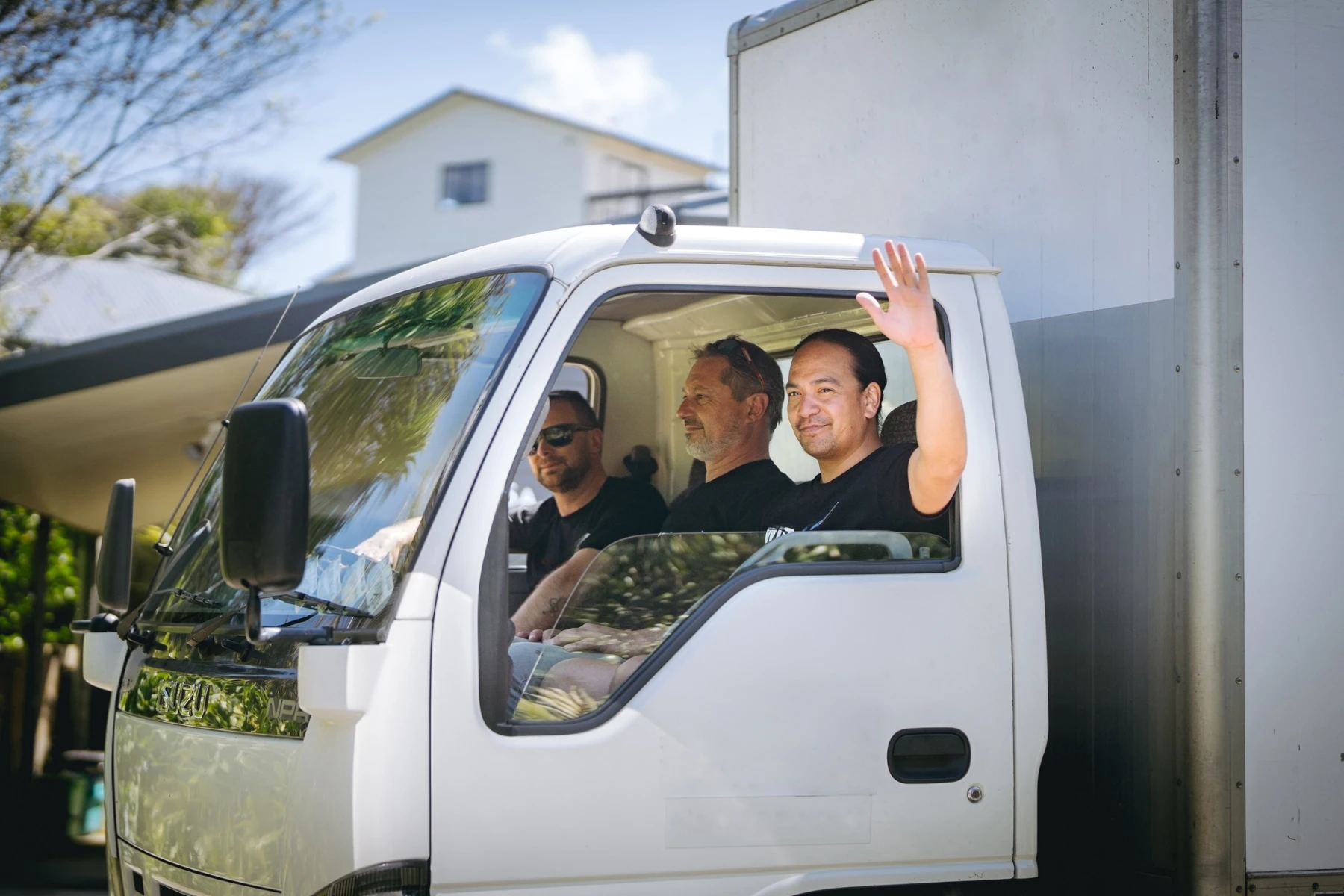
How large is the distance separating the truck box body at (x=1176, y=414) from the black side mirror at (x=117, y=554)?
242 centimetres

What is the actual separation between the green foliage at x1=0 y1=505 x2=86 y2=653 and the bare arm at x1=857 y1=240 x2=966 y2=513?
27.5 ft

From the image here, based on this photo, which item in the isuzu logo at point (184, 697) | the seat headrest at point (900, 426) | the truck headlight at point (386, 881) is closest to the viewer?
the truck headlight at point (386, 881)

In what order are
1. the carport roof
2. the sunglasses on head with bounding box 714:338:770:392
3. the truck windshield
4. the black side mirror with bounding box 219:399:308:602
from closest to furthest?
the black side mirror with bounding box 219:399:308:602
the truck windshield
the sunglasses on head with bounding box 714:338:770:392
the carport roof

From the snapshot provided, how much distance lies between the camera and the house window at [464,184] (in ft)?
115

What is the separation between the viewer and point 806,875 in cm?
279

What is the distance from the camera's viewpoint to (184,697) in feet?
9.48

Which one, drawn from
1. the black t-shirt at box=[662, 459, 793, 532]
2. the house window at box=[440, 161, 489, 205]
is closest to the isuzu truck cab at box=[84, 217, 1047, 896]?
the black t-shirt at box=[662, 459, 793, 532]

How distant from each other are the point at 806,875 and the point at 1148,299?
5.23ft

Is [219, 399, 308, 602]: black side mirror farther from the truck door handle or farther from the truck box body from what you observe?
the truck box body

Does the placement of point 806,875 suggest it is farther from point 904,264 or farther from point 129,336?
point 129,336

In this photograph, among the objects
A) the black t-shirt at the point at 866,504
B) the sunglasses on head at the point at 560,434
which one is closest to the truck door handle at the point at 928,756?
the black t-shirt at the point at 866,504

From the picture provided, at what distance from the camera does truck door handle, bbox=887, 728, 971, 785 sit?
287 cm

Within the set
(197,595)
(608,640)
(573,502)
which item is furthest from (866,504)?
(197,595)

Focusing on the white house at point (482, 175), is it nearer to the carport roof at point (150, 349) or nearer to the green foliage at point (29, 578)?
the green foliage at point (29, 578)
